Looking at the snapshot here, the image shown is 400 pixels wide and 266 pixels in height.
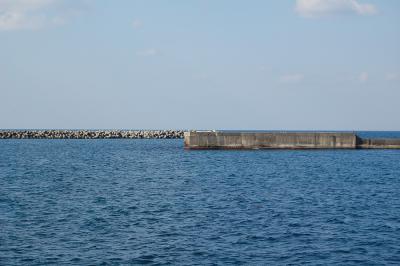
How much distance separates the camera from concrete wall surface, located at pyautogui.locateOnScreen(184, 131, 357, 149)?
76.9 m

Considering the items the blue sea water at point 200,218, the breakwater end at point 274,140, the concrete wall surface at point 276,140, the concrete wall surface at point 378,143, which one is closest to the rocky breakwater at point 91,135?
the breakwater end at point 274,140

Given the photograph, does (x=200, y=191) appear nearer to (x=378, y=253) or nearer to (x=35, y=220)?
(x=35, y=220)

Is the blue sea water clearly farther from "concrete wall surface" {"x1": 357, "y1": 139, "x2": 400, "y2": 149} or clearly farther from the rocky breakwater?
the rocky breakwater

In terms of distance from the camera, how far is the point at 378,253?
21266mm

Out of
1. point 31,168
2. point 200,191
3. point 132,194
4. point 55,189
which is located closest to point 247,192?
point 200,191

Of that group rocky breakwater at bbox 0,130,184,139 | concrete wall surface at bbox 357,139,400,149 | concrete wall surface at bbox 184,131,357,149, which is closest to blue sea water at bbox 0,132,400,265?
concrete wall surface at bbox 184,131,357,149

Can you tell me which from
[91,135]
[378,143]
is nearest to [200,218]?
[378,143]

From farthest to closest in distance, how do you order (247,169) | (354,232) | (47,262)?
(247,169) < (354,232) < (47,262)

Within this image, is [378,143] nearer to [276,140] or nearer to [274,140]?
[276,140]

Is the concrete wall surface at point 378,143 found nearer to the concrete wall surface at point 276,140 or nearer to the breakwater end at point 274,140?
the breakwater end at point 274,140

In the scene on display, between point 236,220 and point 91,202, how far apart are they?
980 cm

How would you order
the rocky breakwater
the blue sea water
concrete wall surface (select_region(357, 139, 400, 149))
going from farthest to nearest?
the rocky breakwater → concrete wall surface (select_region(357, 139, 400, 149)) → the blue sea water

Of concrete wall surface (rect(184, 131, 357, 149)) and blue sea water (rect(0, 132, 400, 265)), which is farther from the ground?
concrete wall surface (rect(184, 131, 357, 149))

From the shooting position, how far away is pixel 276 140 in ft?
253
